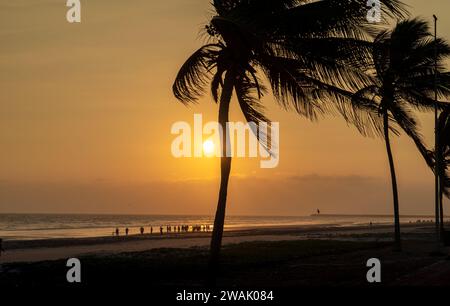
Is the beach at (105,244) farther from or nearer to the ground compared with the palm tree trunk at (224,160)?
nearer to the ground

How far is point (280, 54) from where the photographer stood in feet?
45.4

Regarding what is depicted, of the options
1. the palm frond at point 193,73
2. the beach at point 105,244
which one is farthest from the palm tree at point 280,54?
the beach at point 105,244

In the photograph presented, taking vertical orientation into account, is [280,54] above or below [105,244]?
above

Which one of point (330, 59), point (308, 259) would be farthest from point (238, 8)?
point (308, 259)

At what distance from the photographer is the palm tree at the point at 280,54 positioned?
43.1 ft

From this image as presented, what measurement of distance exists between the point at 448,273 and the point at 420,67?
12.5m

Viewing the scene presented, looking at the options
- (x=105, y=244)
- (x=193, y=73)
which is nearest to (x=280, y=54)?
(x=193, y=73)

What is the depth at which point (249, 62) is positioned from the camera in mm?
16562

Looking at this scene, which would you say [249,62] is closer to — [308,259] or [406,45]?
[308,259]

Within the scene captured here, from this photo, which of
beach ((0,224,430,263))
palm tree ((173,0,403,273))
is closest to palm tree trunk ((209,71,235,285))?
palm tree ((173,0,403,273))

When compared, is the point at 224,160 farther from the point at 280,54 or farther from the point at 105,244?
the point at 105,244

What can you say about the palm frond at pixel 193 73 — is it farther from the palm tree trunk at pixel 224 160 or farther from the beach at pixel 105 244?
the beach at pixel 105 244

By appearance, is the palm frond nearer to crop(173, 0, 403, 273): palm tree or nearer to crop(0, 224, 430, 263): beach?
crop(173, 0, 403, 273): palm tree

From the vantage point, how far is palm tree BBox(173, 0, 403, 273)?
43.1 ft
